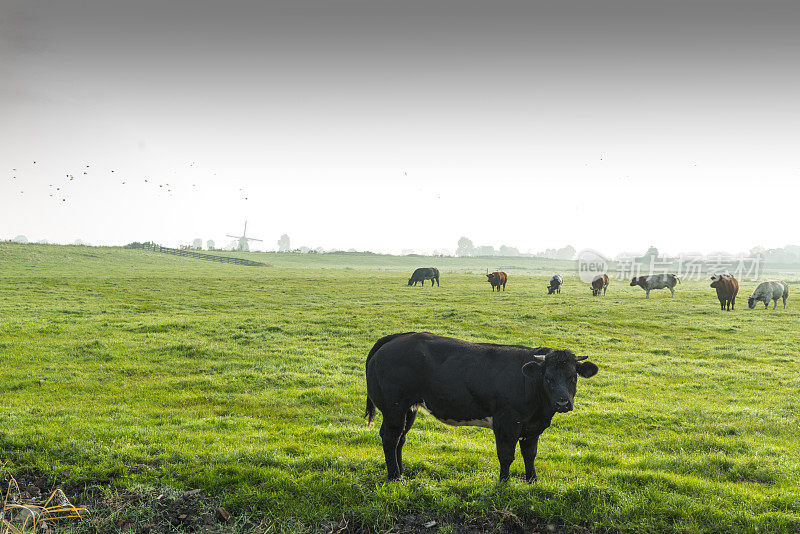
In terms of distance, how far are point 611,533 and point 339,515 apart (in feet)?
13.1

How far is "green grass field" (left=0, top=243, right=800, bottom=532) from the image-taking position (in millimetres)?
7672

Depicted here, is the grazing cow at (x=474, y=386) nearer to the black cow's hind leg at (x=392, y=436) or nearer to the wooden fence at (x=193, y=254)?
the black cow's hind leg at (x=392, y=436)

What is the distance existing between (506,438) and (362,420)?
533 cm

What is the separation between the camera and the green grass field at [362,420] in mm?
7672

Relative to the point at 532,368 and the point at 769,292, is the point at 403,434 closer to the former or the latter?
the point at 532,368

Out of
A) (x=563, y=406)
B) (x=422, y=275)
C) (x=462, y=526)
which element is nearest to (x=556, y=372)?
(x=563, y=406)

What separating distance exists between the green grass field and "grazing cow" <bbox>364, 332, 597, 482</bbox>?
83 cm

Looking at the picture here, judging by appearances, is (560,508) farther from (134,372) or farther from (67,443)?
(134,372)

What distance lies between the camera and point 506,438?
7820 mm

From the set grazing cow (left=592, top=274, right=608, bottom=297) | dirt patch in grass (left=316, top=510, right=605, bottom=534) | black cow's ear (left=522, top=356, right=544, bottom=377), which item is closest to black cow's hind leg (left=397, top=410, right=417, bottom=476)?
dirt patch in grass (left=316, top=510, right=605, bottom=534)

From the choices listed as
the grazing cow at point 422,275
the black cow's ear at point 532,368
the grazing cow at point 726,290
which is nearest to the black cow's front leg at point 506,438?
the black cow's ear at point 532,368

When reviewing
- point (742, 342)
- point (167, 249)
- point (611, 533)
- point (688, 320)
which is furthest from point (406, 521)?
point (167, 249)

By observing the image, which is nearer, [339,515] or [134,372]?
[339,515]

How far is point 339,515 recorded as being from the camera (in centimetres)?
742
